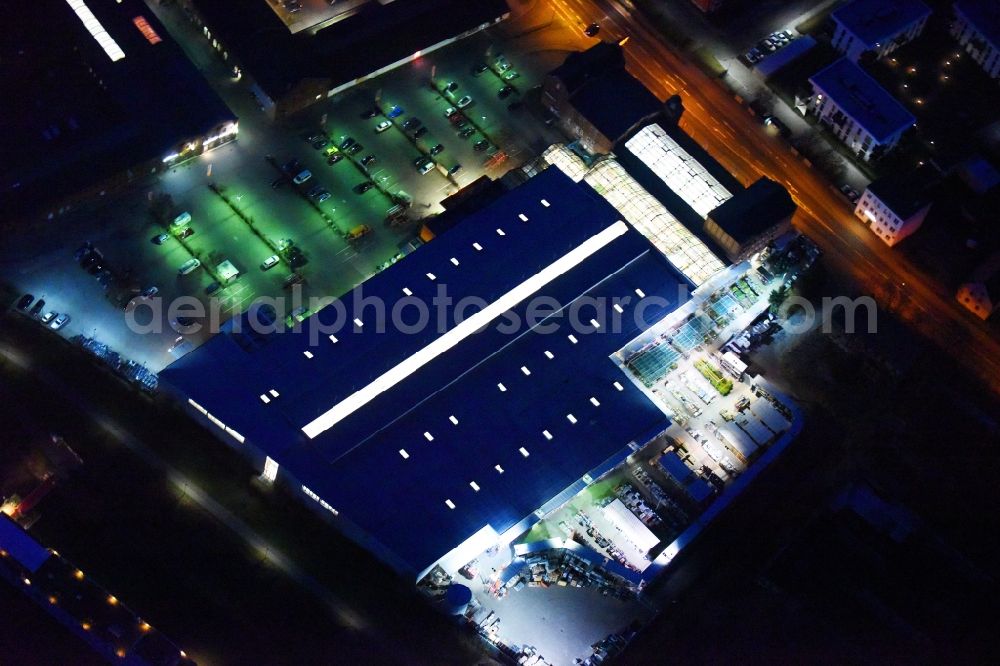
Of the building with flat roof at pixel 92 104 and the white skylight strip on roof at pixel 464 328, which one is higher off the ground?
the building with flat roof at pixel 92 104

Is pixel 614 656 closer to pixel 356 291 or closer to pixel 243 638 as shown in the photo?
pixel 243 638

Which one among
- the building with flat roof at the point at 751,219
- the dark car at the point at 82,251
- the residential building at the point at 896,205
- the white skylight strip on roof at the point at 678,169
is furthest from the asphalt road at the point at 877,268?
the dark car at the point at 82,251

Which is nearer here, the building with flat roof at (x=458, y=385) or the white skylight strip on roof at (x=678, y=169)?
the building with flat roof at (x=458, y=385)

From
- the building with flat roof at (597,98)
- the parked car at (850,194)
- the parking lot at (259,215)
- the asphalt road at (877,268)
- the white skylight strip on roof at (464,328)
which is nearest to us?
the white skylight strip on roof at (464,328)

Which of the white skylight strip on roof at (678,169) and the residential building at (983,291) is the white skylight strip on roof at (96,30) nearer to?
the white skylight strip on roof at (678,169)

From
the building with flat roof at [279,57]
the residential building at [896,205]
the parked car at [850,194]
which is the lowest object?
the residential building at [896,205]

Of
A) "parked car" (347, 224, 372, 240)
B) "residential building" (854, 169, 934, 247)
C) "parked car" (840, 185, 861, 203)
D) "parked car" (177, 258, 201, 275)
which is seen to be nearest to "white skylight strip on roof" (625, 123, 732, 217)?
"parked car" (840, 185, 861, 203)

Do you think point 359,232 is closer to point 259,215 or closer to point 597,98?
point 259,215
